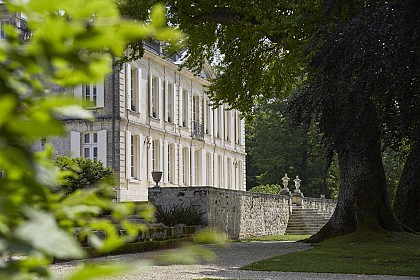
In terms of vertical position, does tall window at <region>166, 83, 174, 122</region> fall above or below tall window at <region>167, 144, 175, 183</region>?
above

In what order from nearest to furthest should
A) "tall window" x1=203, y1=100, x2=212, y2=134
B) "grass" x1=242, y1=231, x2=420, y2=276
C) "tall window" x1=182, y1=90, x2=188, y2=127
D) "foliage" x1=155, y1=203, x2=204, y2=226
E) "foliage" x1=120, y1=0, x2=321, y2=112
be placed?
"grass" x1=242, y1=231, x2=420, y2=276, "foliage" x1=120, y1=0, x2=321, y2=112, "foliage" x1=155, y1=203, x2=204, y2=226, "tall window" x1=182, y1=90, x2=188, y2=127, "tall window" x1=203, y1=100, x2=212, y2=134

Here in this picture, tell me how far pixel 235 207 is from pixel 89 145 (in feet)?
22.4

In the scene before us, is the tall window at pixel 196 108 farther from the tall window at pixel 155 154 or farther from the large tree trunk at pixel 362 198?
the large tree trunk at pixel 362 198

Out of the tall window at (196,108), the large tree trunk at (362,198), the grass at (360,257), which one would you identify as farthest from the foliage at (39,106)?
the tall window at (196,108)

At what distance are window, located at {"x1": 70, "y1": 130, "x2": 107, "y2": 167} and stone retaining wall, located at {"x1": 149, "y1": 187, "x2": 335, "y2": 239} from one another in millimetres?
5772

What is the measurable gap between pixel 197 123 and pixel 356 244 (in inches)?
810

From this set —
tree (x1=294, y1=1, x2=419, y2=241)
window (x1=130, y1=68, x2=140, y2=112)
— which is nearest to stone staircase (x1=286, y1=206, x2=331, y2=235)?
window (x1=130, y1=68, x2=140, y2=112)

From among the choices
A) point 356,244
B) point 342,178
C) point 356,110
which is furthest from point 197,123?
point 356,110

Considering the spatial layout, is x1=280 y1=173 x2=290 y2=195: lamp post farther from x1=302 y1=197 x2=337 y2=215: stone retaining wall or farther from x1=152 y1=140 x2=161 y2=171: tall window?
x1=152 y1=140 x2=161 y2=171: tall window

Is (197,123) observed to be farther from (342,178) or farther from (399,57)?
(399,57)

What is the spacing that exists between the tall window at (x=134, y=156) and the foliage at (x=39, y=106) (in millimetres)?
28276

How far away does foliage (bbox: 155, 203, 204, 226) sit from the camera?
19.8 meters

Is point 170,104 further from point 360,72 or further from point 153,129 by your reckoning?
point 360,72

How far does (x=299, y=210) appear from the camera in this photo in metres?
33.0
